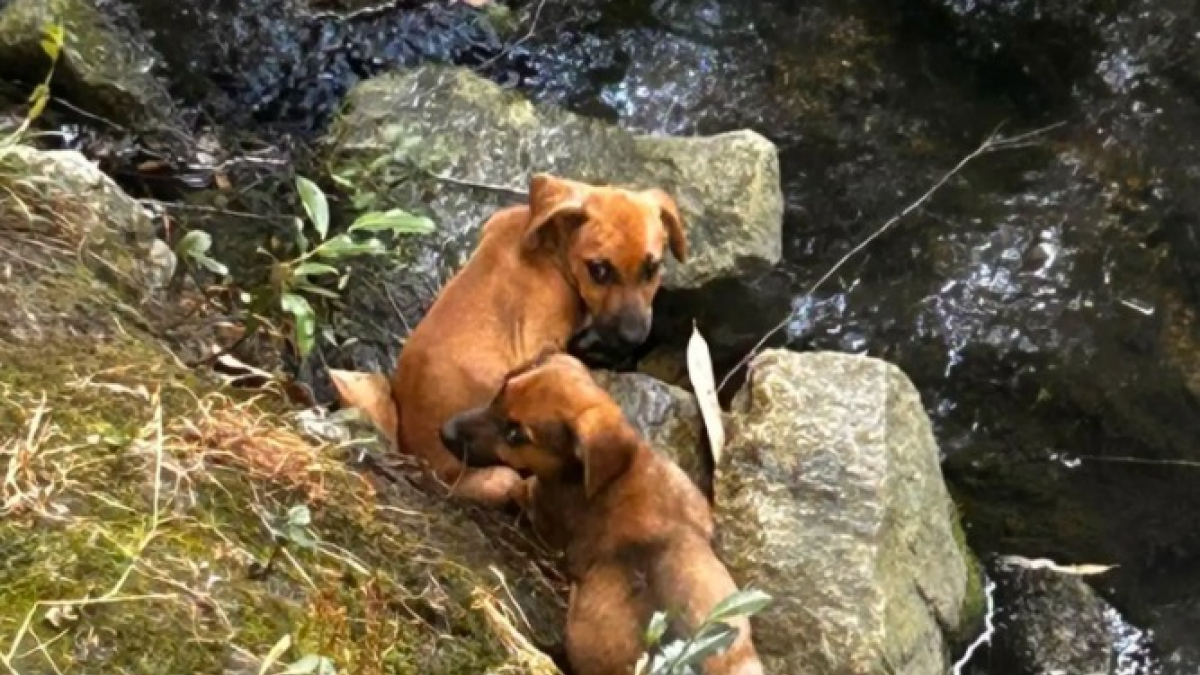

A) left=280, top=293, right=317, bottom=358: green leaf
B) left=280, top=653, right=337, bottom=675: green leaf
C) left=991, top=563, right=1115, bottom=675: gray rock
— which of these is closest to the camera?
left=280, top=653, right=337, bottom=675: green leaf

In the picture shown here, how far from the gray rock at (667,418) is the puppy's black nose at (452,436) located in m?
0.74

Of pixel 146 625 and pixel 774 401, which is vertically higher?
pixel 146 625

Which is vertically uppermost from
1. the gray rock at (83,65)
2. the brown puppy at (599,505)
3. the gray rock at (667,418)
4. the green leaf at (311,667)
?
the green leaf at (311,667)

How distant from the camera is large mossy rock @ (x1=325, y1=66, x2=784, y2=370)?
5.07 metres

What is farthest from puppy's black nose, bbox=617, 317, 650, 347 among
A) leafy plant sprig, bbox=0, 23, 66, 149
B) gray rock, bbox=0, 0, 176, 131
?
gray rock, bbox=0, 0, 176, 131

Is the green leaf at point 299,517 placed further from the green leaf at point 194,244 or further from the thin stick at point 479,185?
the thin stick at point 479,185

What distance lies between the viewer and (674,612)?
10.8 feet

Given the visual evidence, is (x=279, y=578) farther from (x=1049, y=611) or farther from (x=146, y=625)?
(x=1049, y=611)

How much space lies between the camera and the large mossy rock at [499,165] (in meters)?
5.07

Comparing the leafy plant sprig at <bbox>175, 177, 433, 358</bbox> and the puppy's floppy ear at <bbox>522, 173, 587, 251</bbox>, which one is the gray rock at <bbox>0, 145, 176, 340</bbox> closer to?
the leafy plant sprig at <bbox>175, 177, 433, 358</bbox>

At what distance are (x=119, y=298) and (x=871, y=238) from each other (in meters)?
2.79

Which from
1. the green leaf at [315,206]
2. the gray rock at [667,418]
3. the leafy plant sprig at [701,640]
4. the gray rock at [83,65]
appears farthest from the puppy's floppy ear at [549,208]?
the leafy plant sprig at [701,640]

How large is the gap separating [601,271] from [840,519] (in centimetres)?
93

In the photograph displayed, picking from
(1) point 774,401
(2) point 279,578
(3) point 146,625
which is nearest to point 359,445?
(2) point 279,578
